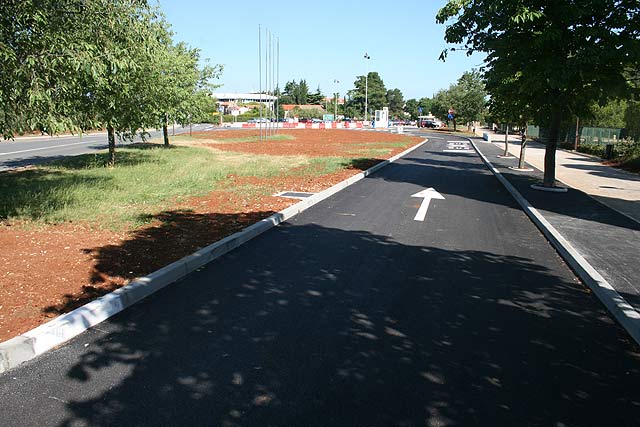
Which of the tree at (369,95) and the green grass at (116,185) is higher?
the tree at (369,95)

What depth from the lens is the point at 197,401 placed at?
127 inches

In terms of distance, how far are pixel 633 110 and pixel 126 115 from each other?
24.4 m

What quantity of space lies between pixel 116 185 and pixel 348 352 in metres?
10.2

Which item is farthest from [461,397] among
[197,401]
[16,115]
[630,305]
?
[16,115]

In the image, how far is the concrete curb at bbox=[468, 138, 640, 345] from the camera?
14.9ft

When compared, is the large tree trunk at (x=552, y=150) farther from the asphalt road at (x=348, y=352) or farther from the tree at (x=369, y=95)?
the tree at (x=369, y=95)

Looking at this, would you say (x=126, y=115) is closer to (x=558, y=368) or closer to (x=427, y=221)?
(x=427, y=221)

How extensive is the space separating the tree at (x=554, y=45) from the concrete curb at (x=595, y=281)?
→ 4382 millimetres

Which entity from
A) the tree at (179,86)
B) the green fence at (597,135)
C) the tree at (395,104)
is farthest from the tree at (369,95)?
the tree at (179,86)

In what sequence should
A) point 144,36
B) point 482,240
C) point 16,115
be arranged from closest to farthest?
point 16,115 < point 482,240 < point 144,36

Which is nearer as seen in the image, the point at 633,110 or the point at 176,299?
the point at 176,299

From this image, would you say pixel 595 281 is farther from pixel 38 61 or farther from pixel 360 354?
pixel 38 61

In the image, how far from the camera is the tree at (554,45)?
10844mm

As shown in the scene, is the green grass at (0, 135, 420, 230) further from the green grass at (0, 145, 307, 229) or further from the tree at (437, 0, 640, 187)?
the tree at (437, 0, 640, 187)
